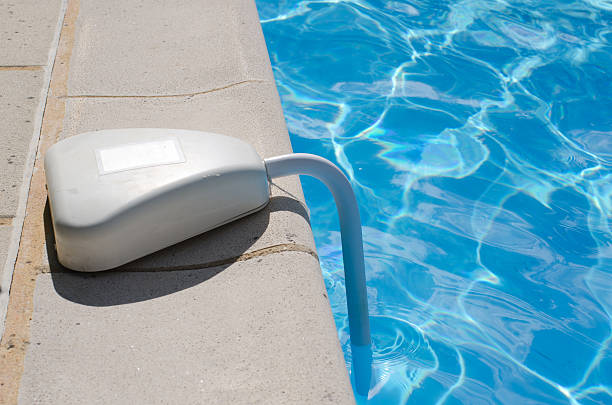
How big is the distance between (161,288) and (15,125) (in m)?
0.93

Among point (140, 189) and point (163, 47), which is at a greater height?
point (140, 189)

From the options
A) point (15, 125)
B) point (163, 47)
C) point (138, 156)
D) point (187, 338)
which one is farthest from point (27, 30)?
point (187, 338)

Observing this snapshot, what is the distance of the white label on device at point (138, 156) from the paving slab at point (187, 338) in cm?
26

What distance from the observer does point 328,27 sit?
14.9 ft

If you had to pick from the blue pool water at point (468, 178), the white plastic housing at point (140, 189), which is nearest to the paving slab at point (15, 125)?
the white plastic housing at point (140, 189)

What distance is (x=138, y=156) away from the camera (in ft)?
5.17

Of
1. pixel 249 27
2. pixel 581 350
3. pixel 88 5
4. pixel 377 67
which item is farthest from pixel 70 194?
pixel 377 67

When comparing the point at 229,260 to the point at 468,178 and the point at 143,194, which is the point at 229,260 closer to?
the point at 143,194

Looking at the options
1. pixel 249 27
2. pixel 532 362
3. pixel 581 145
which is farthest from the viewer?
pixel 581 145

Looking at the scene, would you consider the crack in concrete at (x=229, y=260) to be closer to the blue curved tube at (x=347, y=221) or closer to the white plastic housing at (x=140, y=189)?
the white plastic housing at (x=140, y=189)

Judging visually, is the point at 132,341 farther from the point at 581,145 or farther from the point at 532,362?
the point at 581,145

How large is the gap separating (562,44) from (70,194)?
3.92 metres

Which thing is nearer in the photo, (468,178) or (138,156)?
(138,156)

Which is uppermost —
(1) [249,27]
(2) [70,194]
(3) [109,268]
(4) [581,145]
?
(2) [70,194]
